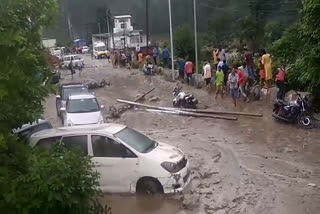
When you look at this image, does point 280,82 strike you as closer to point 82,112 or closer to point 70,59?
point 82,112

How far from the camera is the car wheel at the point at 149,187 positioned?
10125 millimetres

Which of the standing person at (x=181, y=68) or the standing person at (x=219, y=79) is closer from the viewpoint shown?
the standing person at (x=219, y=79)

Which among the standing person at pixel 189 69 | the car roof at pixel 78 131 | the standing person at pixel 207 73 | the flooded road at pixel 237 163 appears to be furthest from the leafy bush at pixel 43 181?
the standing person at pixel 189 69

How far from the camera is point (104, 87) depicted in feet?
105

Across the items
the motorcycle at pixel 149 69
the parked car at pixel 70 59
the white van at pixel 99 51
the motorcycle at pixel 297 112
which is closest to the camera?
the motorcycle at pixel 297 112

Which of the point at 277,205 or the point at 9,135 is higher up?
the point at 9,135

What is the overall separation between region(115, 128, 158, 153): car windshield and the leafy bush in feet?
12.5

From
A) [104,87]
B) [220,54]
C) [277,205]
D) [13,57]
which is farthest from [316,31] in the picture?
[104,87]

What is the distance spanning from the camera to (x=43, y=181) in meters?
5.97

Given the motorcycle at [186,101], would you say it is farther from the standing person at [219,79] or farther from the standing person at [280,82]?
the standing person at [280,82]

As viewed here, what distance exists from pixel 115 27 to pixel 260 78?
70.5 metres

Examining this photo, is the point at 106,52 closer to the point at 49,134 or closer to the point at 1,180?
the point at 49,134

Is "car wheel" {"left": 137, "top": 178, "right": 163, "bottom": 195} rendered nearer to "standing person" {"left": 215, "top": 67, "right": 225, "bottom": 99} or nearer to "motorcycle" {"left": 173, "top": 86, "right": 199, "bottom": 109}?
"motorcycle" {"left": 173, "top": 86, "right": 199, "bottom": 109}

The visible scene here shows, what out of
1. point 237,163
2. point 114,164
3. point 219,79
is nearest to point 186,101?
point 219,79
